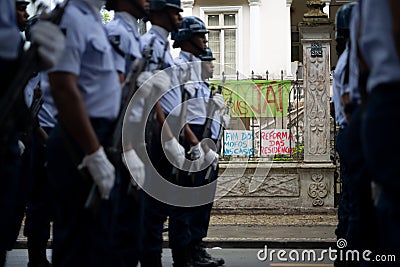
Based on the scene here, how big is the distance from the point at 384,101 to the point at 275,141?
10.1 metres

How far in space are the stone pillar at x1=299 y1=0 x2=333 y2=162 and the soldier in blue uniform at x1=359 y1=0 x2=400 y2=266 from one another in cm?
927

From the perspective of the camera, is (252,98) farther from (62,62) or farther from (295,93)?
(62,62)

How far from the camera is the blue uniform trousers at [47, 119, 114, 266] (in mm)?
4195

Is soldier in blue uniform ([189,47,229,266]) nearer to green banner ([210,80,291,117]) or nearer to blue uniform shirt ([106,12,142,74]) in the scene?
blue uniform shirt ([106,12,142,74])

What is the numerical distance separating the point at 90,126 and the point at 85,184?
1.12 ft

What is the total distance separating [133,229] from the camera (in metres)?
4.66

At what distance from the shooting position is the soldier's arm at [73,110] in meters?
4.01

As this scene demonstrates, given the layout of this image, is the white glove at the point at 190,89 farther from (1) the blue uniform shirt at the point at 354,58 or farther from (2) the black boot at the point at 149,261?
(1) the blue uniform shirt at the point at 354,58

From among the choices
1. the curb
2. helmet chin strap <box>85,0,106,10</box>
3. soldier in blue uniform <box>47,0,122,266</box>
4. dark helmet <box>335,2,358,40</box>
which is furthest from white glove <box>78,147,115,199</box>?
the curb

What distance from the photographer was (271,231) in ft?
35.8

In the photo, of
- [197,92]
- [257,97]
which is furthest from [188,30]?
[257,97]

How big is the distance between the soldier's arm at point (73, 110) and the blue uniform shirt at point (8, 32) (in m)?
0.34

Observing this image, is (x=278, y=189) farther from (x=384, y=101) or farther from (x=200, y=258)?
(x=384, y=101)

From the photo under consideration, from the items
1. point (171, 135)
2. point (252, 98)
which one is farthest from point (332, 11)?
point (171, 135)
